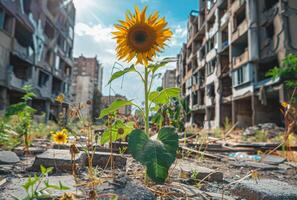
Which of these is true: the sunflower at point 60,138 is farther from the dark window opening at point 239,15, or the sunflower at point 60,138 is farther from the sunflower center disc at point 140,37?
the dark window opening at point 239,15

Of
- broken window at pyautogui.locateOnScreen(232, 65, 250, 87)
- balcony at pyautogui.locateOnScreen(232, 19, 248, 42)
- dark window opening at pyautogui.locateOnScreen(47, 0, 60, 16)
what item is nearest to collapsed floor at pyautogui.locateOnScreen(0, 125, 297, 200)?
broken window at pyautogui.locateOnScreen(232, 65, 250, 87)

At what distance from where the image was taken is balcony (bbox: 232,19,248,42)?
56.5ft

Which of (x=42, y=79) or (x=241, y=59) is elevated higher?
(x=241, y=59)

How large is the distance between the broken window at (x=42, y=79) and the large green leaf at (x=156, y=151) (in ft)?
82.0

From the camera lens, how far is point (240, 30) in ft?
59.2

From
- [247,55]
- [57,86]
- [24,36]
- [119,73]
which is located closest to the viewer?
[119,73]

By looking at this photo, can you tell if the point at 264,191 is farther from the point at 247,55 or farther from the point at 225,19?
the point at 225,19

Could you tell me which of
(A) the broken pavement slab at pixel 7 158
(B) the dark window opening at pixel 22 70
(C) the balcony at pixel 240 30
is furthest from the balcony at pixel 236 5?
(A) the broken pavement slab at pixel 7 158

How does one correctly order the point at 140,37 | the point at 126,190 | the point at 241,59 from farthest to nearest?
the point at 241,59
the point at 140,37
the point at 126,190

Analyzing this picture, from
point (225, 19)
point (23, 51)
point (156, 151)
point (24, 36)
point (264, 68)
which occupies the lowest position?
point (156, 151)

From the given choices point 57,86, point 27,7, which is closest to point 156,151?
point 27,7

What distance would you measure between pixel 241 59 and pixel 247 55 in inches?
41.4

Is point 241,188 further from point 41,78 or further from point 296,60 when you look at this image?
point 41,78

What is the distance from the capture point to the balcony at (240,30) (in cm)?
1721
